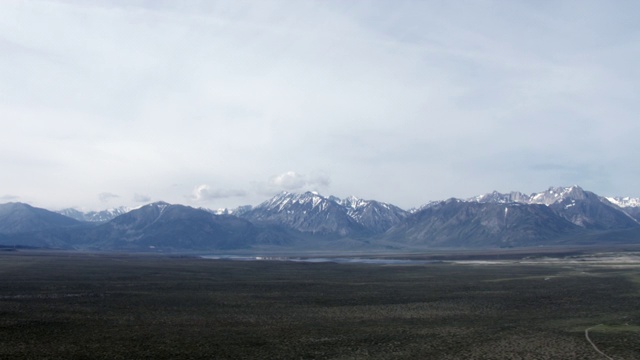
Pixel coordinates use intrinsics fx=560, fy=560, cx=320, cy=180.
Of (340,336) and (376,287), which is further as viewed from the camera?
(376,287)

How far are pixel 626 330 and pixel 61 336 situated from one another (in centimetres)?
3676

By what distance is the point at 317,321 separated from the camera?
1663 inches

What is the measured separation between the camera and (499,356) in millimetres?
30719

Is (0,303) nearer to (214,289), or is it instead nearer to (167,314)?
(167,314)

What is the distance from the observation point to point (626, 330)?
1464 inches

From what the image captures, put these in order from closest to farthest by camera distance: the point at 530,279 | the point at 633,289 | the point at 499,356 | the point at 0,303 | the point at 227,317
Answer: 1. the point at 499,356
2. the point at 227,317
3. the point at 0,303
4. the point at 633,289
5. the point at 530,279

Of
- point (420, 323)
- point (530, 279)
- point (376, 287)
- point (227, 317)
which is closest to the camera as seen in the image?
point (420, 323)

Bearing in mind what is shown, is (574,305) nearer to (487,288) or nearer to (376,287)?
(487,288)

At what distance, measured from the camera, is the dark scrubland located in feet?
105

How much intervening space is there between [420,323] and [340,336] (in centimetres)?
802

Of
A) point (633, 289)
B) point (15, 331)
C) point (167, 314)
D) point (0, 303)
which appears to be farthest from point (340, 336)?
point (633, 289)

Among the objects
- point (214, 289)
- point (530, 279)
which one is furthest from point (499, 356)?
point (530, 279)

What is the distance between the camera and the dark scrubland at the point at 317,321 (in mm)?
31859

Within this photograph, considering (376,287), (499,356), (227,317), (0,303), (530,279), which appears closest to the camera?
(499,356)
